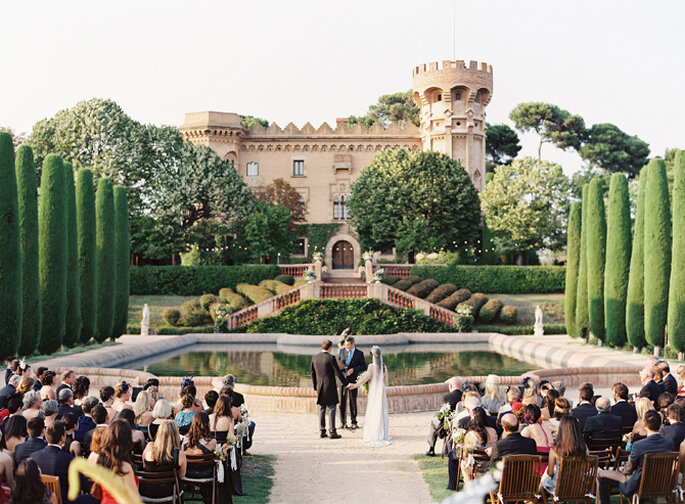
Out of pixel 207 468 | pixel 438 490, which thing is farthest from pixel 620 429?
pixel 207 468

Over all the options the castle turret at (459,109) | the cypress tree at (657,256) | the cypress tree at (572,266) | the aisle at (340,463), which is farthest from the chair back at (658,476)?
the castle turret at (459,109)

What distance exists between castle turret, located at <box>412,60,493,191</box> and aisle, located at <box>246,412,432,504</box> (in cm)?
3594

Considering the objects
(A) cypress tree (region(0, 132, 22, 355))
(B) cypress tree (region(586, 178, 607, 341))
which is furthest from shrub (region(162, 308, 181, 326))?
(B) cypress tree (region(586, 178, 607, 341))

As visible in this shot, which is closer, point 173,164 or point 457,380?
point 457,380

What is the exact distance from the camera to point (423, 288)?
35.2 meters

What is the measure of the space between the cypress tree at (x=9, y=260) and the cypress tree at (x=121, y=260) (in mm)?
7312

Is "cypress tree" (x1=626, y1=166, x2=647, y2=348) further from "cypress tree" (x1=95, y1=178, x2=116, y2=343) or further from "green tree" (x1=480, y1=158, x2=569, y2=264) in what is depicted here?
"green tree" (x1=480, y1=158, x2=569, y2=264)

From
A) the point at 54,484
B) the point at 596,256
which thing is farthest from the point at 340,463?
the point at 596,256

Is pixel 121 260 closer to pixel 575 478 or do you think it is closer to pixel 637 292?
pixel 637 292

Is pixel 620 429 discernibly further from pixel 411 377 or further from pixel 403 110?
pixel 403 110

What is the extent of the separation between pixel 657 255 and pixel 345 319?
45.6ft

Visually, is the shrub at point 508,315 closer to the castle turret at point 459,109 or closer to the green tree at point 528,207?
the green tree at point 528,207

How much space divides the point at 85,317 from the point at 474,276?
21.2 m

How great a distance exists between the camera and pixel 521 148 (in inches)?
2584
